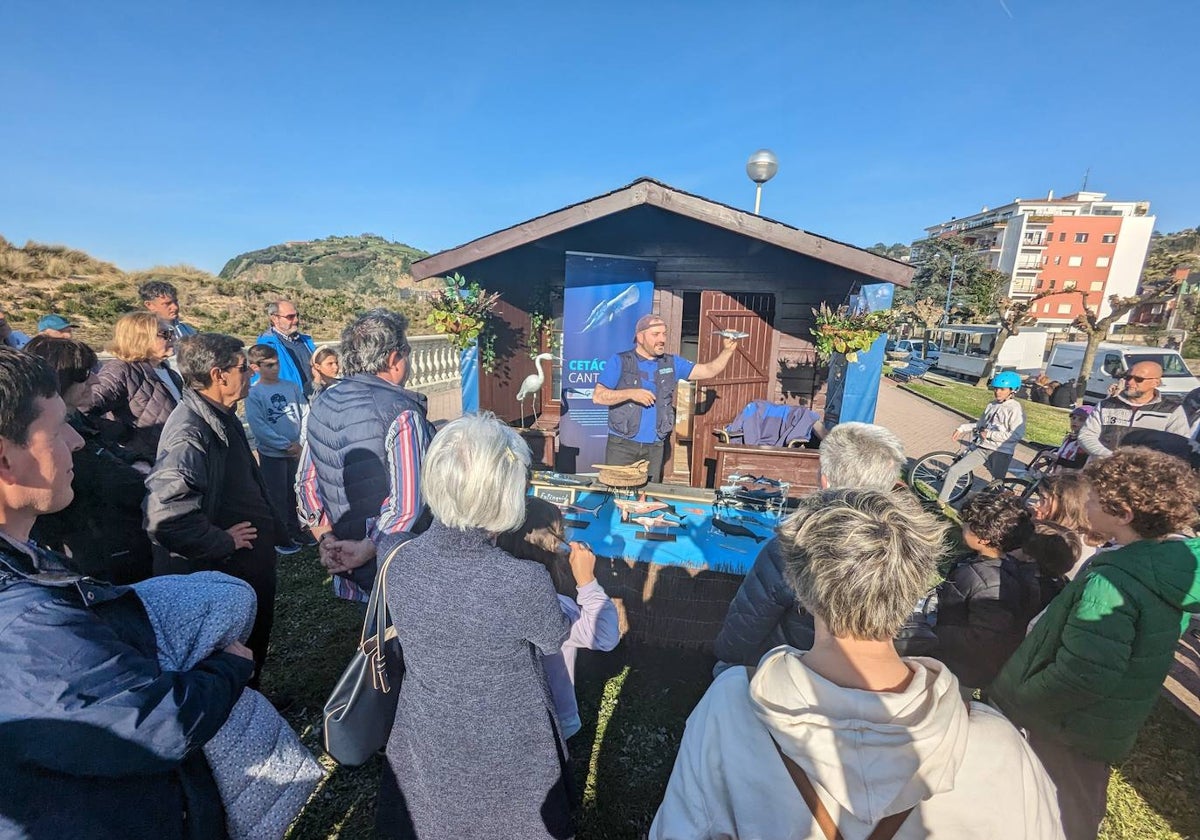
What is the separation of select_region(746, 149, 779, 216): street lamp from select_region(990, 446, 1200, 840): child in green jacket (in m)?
5.39

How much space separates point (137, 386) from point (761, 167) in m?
6.94

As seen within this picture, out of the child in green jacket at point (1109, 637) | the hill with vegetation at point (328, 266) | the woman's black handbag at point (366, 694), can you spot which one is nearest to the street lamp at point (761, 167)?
the child in green jacket at point (1109, 637)

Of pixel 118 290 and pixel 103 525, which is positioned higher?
pixel 118 290

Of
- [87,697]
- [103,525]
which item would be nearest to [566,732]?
[87,697]

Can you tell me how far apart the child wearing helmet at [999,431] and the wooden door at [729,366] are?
2.61m

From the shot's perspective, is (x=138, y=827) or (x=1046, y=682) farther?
(x=1046, y=682)

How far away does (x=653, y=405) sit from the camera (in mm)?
4734

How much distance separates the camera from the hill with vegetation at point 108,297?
A: 1382 centimetres

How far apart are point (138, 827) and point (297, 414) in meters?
4.00

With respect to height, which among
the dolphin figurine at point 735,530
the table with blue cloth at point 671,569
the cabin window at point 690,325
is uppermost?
the cabin window at point 690,325

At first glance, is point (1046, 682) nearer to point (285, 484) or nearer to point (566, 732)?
point (566, 732)

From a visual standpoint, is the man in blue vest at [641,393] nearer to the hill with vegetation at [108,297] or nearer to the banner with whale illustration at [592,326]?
the banner with whale illustration at [592,326]

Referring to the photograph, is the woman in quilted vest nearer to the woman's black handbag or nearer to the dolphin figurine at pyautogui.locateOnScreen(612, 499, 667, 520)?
the woman's black handbag

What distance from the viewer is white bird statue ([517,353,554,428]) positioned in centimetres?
669
